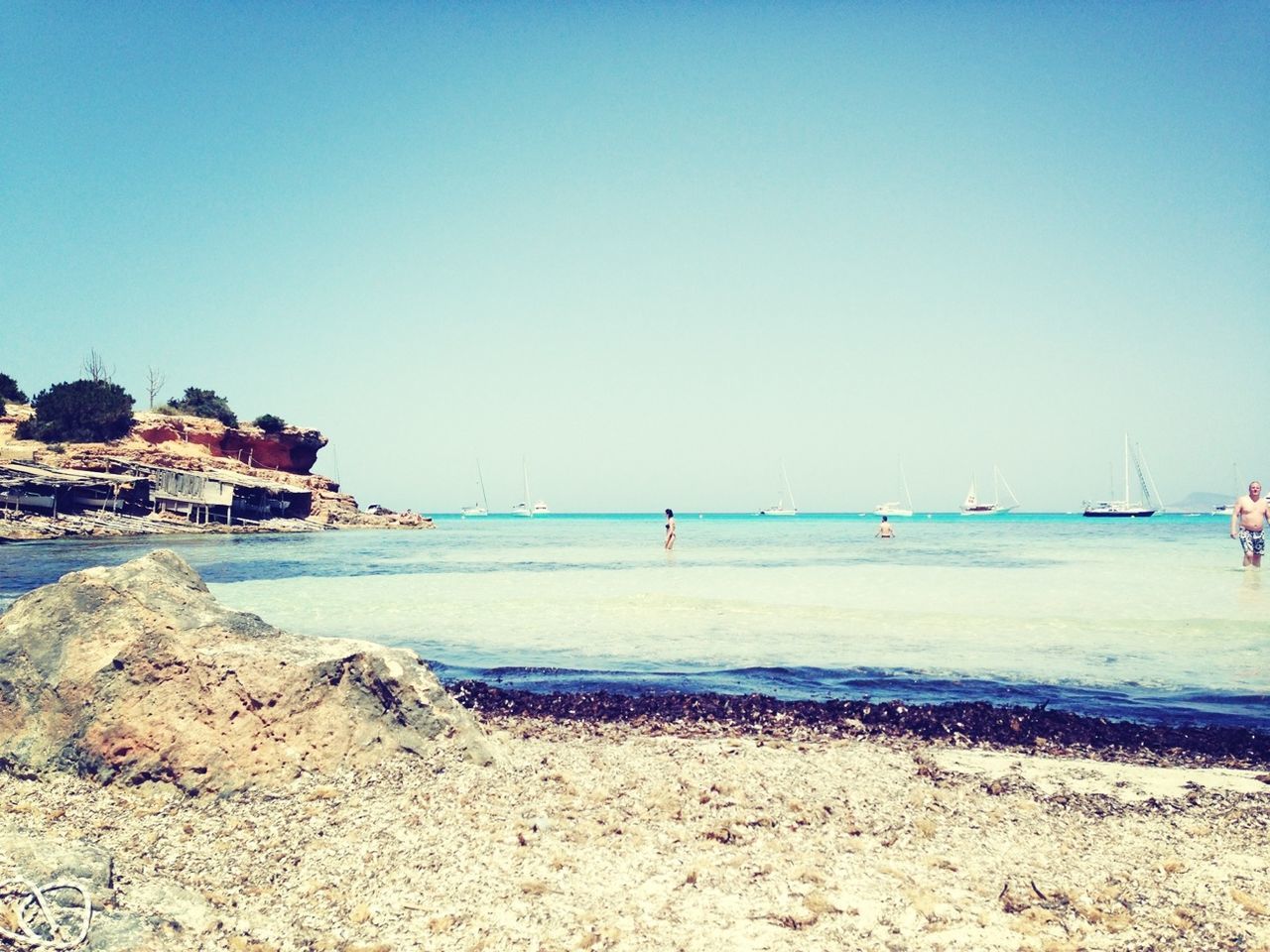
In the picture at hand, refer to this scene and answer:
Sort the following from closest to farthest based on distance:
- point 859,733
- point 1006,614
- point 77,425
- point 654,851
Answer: point 654,851
point 859,733
point 1006,614
point 77,425

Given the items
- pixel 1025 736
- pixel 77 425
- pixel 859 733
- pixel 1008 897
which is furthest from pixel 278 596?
pixel 77 425

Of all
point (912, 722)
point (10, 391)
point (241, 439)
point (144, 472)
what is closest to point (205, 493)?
point (144, 472)

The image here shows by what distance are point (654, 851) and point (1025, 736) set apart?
404cm

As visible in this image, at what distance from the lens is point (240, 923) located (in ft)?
10.0

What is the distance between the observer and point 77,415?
49406 mm

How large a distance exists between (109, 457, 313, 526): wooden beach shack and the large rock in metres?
46.2

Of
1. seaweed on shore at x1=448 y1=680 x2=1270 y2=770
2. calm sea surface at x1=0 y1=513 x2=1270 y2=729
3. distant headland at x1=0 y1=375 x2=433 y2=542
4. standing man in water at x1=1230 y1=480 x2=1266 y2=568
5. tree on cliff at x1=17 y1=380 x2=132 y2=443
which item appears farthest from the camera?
tree on cliff at x1=17 y1=380 x2=132 y2=443

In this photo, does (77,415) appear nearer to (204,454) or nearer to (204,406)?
(204,454)

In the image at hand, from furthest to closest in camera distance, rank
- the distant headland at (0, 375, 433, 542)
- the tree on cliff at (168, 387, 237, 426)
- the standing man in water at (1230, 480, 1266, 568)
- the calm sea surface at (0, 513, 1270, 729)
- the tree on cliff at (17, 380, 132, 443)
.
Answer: the tree on cliff at (168, 387, 237, 426) < the tree on cliff at (17, 380, 132, 443) < the distant headland at (0, 375, 433, 542) < the standing man in water at (1230, 480, 1266, 568) < the calm sea surface at (0, 513, 1270, 729)

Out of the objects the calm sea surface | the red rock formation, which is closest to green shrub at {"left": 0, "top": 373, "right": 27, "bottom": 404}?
the red rock formation

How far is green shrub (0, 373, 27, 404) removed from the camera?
186ft

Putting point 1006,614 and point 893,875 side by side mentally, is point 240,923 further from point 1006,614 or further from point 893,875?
point 1006,614

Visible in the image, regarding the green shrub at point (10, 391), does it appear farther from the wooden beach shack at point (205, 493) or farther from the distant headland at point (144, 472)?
the wooden beach shack at point (205, 493)

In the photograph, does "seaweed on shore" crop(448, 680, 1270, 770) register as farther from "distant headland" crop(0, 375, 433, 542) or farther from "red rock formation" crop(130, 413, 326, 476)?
"red rock formation" crop(130, 413, 326, 476)
